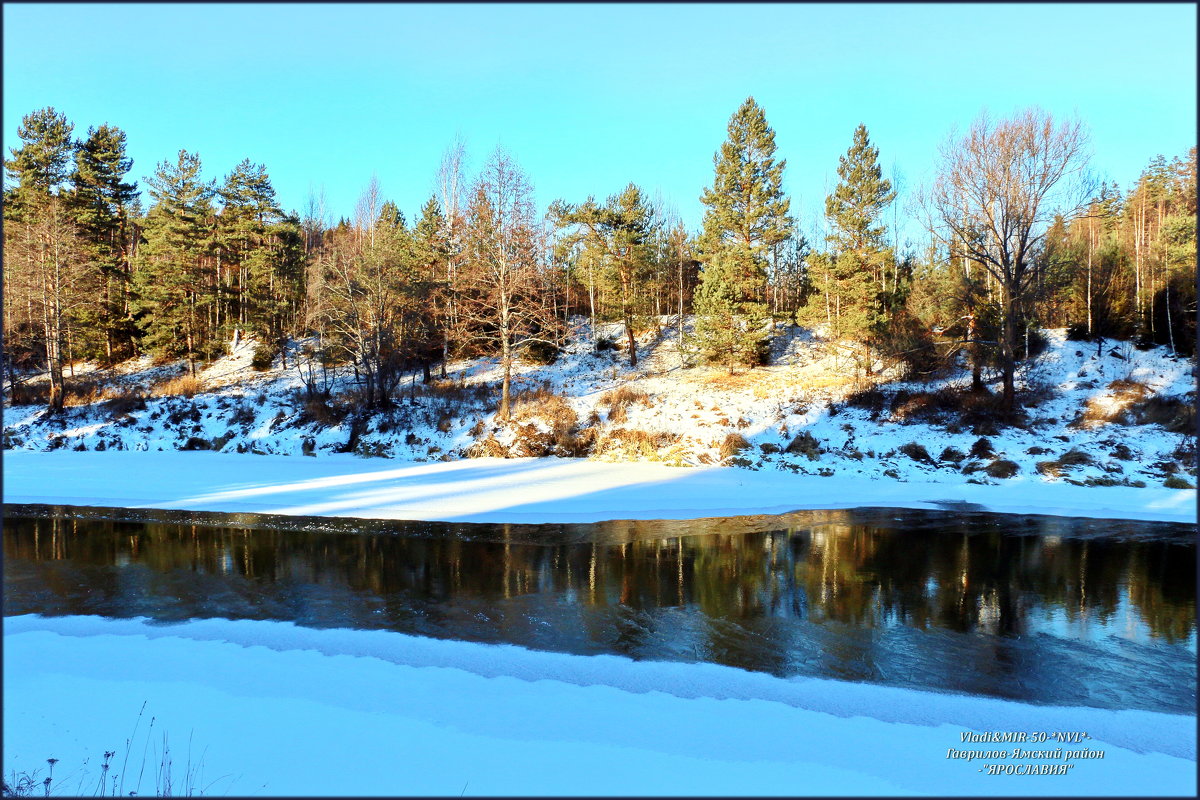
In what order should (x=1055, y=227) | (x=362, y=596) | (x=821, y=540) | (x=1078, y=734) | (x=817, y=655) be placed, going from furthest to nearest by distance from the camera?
(x=1055, y=227)
(x=821, y=540)
(x=362, y=596)
(x=817, y=655)
(x=1078, y=734)

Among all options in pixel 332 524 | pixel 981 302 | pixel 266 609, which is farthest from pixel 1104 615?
pixel 981 302

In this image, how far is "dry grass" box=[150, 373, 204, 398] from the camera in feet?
101

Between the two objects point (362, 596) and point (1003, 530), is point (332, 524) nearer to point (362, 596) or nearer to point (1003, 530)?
point (362, 596)

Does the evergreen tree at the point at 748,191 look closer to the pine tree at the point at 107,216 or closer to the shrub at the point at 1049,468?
the shrub at the point at 1049,468

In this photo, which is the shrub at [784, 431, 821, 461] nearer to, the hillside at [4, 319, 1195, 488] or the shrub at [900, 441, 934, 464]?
the hillside at [4, 319, 1195, 488]

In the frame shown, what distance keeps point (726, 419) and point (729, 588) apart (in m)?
14.8

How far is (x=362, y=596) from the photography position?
9.88 m

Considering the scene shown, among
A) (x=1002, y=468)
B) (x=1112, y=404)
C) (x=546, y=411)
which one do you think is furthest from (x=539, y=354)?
(x=1112, y=404)

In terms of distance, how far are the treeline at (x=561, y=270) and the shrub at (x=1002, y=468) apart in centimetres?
378

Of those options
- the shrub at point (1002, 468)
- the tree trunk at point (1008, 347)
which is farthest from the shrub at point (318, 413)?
the tree trunk at point (1008, 347)

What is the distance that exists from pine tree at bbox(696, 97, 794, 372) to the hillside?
10.3 feet

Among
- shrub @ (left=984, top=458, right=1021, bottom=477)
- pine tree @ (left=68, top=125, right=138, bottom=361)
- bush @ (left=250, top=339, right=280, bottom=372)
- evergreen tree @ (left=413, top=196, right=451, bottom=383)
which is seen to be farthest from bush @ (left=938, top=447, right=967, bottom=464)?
pine tree @ (left=68, top=125, right=138, bottom=361)

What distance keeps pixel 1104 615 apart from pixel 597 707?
24.9 feet

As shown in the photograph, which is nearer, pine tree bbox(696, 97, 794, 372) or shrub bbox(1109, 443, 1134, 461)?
shrub bbox(1109, 443, 1134, 461)
